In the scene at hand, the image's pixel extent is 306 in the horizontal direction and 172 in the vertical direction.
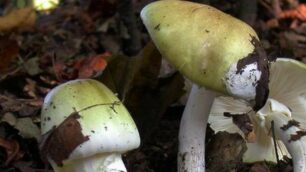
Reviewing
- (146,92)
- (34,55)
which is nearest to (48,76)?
(34,55)

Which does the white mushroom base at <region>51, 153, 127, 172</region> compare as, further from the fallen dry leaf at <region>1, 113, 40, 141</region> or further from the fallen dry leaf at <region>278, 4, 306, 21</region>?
the fallen dry leaf at <region>278, 4, 306, 21</region>

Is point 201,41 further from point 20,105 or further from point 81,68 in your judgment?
point 81,68

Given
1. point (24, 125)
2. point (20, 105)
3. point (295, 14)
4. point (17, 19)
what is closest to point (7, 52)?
point (17, 19)

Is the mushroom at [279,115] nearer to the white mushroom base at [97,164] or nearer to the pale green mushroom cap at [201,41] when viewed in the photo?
the pale green mushroom cap at [201,41]

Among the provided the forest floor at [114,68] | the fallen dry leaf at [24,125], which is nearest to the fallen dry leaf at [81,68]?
the forest floor at [114,68]

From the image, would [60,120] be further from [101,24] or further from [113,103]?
[101,24]

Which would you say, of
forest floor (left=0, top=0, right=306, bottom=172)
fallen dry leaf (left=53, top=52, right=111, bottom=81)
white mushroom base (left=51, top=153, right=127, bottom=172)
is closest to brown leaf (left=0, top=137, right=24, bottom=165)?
forest floor (left=0, top=0, right=306, bottom=172)
